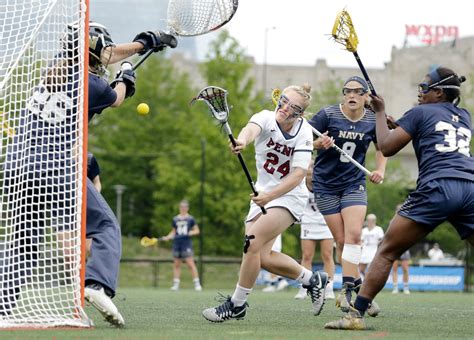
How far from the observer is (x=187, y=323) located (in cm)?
809

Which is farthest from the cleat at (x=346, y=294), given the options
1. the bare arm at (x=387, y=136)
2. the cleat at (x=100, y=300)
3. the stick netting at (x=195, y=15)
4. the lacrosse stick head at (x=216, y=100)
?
the cleat at (x=100, y=300)

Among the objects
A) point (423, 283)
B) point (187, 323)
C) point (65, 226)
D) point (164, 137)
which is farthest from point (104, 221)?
point (164, 137)

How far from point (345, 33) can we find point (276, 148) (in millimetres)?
1123

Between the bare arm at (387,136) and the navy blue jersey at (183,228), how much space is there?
15.5 metres

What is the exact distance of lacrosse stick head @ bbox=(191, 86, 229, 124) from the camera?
8.09 metres

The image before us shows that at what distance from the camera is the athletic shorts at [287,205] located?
8.40 m

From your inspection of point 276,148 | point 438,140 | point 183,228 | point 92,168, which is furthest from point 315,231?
point 183,228

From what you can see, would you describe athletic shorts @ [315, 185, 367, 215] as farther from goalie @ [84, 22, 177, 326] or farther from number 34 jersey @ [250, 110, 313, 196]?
goalie @ [84, 22, 177, 326]

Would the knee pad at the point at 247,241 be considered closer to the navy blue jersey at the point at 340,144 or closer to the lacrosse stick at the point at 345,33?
the lacrosse stick at the point at 345,33

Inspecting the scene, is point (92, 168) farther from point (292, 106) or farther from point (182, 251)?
point (182, 251)

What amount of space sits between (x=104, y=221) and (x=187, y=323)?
1.27 metres

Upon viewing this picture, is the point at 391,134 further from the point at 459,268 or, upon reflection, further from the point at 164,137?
the point at 164,137

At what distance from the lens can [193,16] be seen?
846 cm

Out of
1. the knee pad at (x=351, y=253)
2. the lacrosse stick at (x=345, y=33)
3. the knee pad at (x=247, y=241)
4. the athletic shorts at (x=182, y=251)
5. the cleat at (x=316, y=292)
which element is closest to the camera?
the knee pad at (x=247, y=241)
